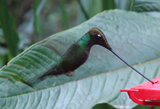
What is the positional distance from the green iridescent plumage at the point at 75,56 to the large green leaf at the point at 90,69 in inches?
0.8

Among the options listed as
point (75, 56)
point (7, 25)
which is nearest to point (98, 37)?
point (75, 56)

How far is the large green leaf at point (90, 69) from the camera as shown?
688mm

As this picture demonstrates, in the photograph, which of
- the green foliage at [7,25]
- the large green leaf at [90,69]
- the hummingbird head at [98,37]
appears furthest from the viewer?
the green foliage at [7,25]

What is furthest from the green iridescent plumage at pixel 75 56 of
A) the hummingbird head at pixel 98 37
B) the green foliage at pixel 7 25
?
the green foliage at pixel 7 25

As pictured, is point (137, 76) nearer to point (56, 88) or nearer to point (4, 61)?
point (56, 88)

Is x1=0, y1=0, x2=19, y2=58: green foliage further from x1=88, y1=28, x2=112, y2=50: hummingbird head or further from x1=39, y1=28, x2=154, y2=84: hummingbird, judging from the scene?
x1=88, y1=28, x2=112, y2=50: hummingbird head

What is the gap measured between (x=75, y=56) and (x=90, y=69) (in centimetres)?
11

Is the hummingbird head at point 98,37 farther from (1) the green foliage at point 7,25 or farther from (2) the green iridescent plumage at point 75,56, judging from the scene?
(1) the green foliage at point 7,25

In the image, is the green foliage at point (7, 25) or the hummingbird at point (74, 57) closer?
the hummingbird at point (74, 57)

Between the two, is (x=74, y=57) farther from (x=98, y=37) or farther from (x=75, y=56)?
(x=98, y=37)

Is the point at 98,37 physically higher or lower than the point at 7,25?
higher

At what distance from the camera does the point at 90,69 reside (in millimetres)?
776

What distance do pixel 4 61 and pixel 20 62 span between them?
3.97 feet

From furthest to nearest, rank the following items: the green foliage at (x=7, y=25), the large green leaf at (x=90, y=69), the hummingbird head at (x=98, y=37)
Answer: the green foliage at (x=7, y=25)
the large green leaf at (x=90, y=69)
the hummingbird head at (x=98, y=37)
